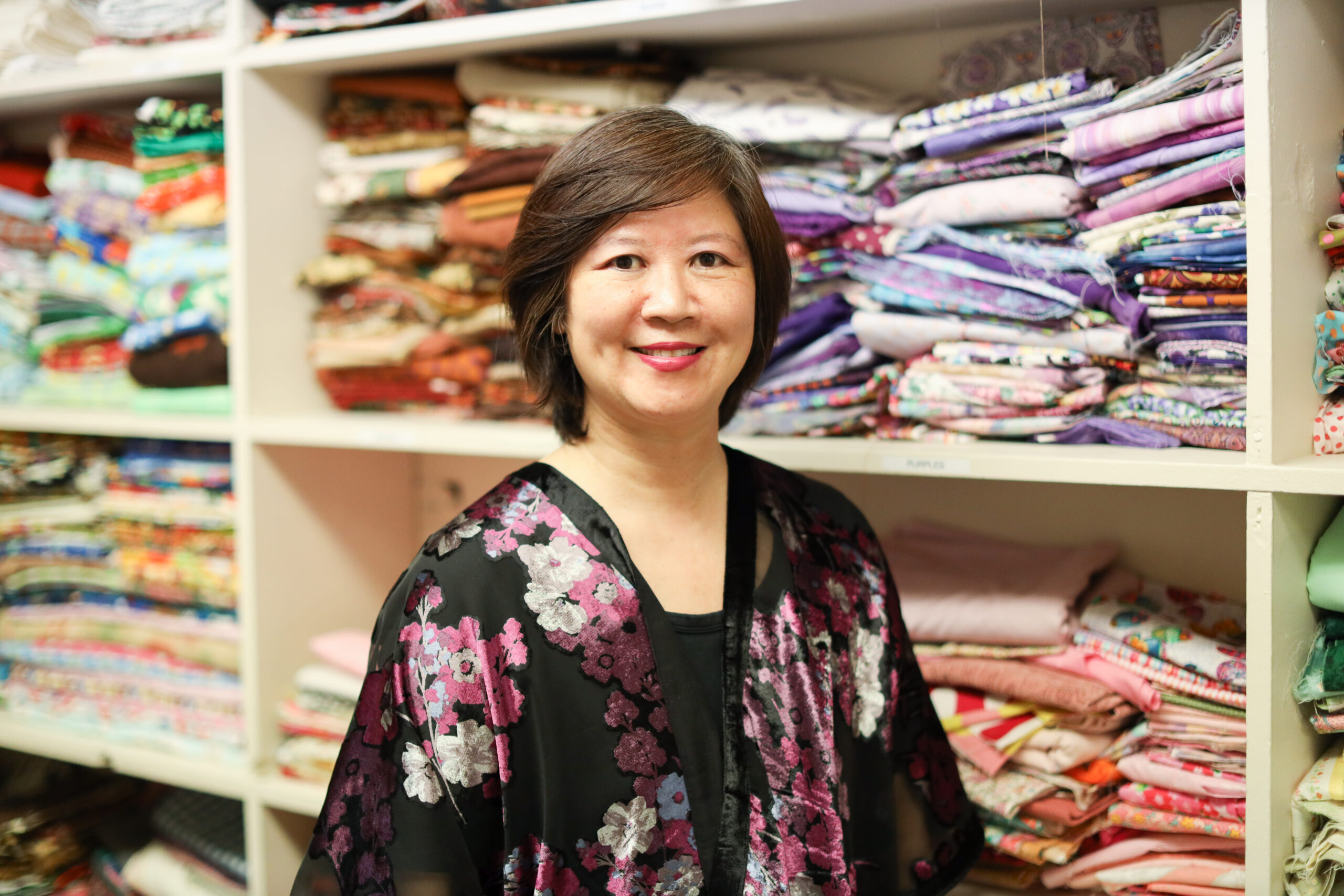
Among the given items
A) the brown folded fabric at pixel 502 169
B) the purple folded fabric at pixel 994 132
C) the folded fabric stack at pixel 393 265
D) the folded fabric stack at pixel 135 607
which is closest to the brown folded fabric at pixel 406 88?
the folded fabric stack at pixel 393 265

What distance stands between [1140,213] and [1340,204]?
0.67ft

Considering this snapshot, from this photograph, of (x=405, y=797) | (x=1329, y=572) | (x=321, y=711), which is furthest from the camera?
(x=321, y=711)

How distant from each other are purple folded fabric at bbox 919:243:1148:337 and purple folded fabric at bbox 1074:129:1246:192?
12 cm

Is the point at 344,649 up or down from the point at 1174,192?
down

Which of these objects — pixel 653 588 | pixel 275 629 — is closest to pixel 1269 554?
pixel 653 588

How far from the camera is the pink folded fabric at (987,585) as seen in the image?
136 cm

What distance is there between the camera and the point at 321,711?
1.69 m

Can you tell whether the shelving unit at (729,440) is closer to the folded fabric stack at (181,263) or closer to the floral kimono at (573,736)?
the folded fabric stack at (181,263)

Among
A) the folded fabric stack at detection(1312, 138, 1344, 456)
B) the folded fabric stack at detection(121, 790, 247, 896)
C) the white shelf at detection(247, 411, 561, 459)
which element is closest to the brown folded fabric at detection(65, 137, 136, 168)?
the white shelf at detection(247, 411, 561, 459)

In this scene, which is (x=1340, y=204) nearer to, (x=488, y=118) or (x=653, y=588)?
(x=653, y=588)

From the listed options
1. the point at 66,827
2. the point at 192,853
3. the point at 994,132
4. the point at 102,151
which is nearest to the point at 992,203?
the point at 994,132

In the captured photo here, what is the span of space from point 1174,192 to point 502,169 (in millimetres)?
909

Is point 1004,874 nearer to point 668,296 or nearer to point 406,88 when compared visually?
point 668,296

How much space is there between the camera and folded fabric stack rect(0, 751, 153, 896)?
1.98m
